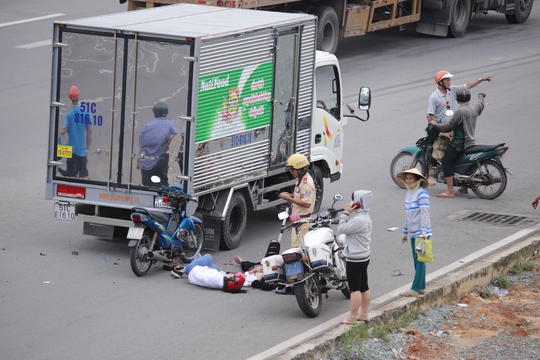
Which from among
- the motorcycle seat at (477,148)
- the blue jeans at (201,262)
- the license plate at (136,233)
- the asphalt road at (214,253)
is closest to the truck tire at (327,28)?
the asphalt road at (214,253)

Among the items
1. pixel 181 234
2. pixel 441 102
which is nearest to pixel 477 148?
pixel 441 102

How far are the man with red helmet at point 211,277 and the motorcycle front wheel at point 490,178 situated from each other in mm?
5554

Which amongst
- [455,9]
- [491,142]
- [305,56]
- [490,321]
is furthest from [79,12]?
[490,321]

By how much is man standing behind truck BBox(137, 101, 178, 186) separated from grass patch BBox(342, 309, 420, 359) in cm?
312

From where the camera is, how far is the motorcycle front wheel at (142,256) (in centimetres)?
1064

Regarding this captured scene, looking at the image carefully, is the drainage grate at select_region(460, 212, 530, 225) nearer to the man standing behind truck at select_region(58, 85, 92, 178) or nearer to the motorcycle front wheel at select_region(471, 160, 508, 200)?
the motorcycle front wheel at select_region(471, 160, 508, 200)

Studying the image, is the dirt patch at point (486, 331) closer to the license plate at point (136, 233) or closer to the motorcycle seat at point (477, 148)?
the license plate at point (136, 233)

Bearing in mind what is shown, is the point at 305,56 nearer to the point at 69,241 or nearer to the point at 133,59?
the point at 133,59

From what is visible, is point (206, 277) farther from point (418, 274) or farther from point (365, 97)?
point (365, 97)

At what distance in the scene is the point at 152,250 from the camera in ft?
35.9

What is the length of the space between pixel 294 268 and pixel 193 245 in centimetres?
222

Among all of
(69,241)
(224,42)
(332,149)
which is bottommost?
(69,241)

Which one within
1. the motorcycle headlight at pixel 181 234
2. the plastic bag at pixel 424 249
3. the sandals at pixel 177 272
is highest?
the plastic bag at pixel 424 249

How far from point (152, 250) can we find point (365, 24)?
14876 mm
